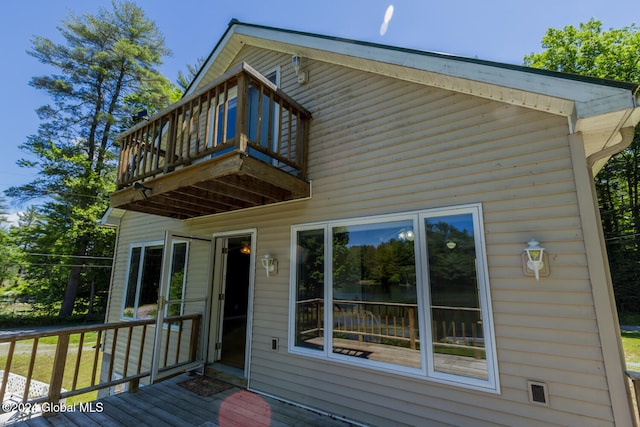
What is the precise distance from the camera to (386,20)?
6.00 m

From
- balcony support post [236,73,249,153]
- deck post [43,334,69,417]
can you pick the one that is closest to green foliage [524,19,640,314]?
balcony support post [236,73,249,153]

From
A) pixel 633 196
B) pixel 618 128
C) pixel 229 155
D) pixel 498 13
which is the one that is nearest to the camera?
pixel 618 128

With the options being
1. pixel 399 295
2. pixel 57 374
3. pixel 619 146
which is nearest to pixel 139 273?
pixel 57 374

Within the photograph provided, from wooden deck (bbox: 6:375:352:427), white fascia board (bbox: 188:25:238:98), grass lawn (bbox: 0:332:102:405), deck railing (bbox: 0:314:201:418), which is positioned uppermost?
white fascia board (bbox: 188:25:238:98)

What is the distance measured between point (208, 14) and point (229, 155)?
7500 millimetres

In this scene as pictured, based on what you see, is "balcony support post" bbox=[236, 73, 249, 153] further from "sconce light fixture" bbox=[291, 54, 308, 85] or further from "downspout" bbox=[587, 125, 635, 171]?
"downspout" bbox=[587, 125, 635, 171]

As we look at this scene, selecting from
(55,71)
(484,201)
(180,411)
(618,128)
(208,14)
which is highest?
(55,71)

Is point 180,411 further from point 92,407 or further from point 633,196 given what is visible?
point 633,196

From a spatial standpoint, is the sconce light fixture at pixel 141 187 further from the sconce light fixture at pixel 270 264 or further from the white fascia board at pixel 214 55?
the white fascia board at pixel 214 55

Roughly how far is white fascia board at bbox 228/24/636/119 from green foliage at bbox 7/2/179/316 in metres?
18.1

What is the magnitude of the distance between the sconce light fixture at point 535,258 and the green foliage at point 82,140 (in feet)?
67.0

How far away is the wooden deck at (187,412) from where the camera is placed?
10.9 feet

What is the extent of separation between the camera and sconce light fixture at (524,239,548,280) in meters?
2.52

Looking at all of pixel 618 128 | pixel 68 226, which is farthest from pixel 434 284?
pixel 68 226
